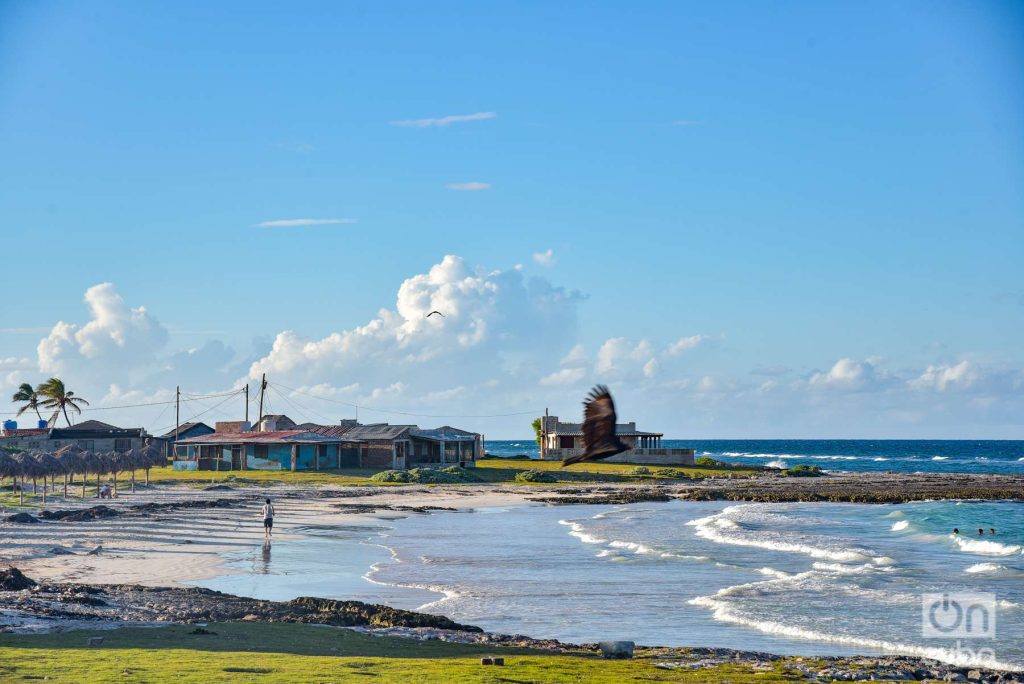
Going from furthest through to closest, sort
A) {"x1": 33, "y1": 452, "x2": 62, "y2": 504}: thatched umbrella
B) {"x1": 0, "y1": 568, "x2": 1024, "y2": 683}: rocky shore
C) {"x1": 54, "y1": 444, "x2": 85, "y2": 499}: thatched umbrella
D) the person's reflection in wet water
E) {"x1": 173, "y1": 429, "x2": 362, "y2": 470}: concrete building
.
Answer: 1. {"x1": 173, "y1": 429, "x2": 362, "y2": 470}: concrete building
2. {"x1": 54, "y1": 444, "x2": 85, "y2": 499}: thatched umbrella
3. {"x1": 33, "y1": 452, "x2": 62, "y2": 504}: thatched umbrella
4. the person's reflection in wet water
5. {"x1": 0, "y1": 568, "x2": 1024, "y2": 683}: rocky shore

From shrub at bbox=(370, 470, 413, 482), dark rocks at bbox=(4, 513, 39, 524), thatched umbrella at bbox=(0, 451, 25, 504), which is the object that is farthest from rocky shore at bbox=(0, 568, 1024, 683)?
shrub at bbox=(370, 470, 413, 482)

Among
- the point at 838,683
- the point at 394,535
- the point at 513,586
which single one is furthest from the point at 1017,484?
the point at 838,683

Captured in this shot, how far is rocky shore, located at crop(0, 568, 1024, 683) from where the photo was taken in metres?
17.2

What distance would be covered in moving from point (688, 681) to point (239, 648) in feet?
21.7

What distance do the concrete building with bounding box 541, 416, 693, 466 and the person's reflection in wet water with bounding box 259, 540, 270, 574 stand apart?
5467 cm

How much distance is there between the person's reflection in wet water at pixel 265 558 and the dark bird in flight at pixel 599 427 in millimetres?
18488

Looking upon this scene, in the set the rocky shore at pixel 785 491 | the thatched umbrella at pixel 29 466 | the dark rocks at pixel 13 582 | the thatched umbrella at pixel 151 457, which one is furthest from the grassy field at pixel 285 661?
the rocky shore at pixel 785 491

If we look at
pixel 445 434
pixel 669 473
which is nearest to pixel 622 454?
pixel 669 473

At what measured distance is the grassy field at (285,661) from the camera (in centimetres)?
1346

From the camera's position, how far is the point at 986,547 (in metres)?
37.8

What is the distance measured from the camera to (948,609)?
79.4ft

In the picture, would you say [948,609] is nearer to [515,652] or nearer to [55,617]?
[515,652]

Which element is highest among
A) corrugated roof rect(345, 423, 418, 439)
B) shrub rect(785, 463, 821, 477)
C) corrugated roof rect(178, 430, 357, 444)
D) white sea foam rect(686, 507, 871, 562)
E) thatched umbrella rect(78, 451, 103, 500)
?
corrugated roof rect(345, 423, 418, 439)

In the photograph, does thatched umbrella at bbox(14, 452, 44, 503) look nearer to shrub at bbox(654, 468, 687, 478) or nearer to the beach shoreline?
the beach shoreline
